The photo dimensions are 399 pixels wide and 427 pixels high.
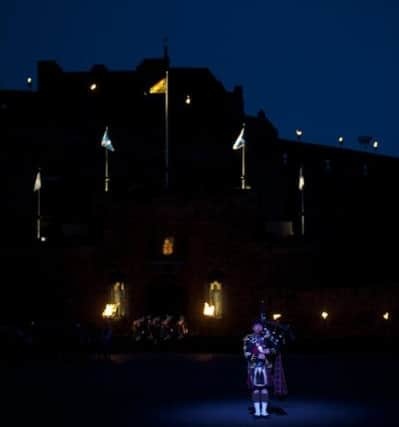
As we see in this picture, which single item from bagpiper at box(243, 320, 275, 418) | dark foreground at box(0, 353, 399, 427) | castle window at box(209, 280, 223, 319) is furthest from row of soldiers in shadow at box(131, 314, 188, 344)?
bagpiper at box(243, 320, 275, 418)

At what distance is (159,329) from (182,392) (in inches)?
969

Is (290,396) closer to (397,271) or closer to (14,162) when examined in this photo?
(397,271)

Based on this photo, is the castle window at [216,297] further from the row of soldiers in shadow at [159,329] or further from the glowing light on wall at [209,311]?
the row of soldiers in shadow at [159,329]

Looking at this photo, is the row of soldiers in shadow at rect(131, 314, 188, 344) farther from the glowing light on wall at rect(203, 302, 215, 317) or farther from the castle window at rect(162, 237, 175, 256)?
the castle window at rect(162, 237, 175, 256)

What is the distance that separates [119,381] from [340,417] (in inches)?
469

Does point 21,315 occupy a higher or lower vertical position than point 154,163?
lower

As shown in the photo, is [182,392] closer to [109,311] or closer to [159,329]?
[159,329]

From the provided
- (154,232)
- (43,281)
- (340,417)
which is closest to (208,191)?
(154,232)

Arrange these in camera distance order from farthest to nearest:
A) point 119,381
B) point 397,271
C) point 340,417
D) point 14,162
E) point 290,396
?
point 14,162
point 397,271
point 119,381
point 290,396
point 340,417

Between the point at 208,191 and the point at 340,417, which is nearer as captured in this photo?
the point at 340,417

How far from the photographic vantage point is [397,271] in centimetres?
7000

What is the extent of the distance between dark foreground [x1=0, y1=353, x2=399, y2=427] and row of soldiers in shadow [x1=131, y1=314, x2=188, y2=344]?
25.3 feet

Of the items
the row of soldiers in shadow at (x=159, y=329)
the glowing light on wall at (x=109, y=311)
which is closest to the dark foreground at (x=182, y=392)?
the row of soldiers in shadow at (x=159, y=329)

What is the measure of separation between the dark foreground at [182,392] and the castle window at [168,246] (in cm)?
1367
